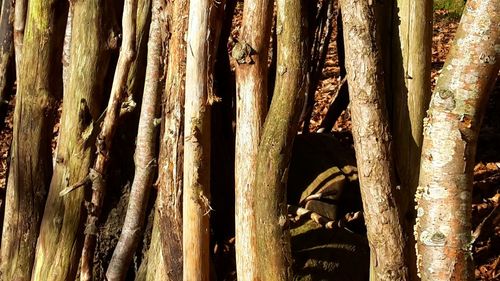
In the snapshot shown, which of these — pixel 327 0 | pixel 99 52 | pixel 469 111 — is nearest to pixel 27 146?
pixel 99 52

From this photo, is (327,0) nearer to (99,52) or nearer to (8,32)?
(99,52)

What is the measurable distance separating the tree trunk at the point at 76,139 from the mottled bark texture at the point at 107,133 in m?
0.04

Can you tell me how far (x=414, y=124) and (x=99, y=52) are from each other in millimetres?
1407

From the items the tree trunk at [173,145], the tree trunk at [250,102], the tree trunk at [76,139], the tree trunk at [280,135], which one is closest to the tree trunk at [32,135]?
the tree trunk at [76,139]

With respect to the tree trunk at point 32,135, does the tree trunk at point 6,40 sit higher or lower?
higher

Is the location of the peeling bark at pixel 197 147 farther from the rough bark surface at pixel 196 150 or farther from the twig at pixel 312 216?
the twig at pixel 312 216

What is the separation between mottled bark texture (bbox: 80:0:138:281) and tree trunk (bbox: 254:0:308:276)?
2.55 ft

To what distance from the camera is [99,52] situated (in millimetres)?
3615

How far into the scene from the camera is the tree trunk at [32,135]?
12.3ft

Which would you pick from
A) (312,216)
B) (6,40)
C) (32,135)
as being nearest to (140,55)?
(32,135)

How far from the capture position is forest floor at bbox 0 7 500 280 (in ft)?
15.6

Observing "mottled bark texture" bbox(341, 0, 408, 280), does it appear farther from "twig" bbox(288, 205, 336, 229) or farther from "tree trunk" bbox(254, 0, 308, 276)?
"twig" bbox(288, 205, 336, 229)

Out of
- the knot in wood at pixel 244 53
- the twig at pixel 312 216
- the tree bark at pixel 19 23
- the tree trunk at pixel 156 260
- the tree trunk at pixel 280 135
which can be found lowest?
the tree trunk at pixel 156 260

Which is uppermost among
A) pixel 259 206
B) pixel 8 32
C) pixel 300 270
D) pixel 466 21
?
pixel 8 32
